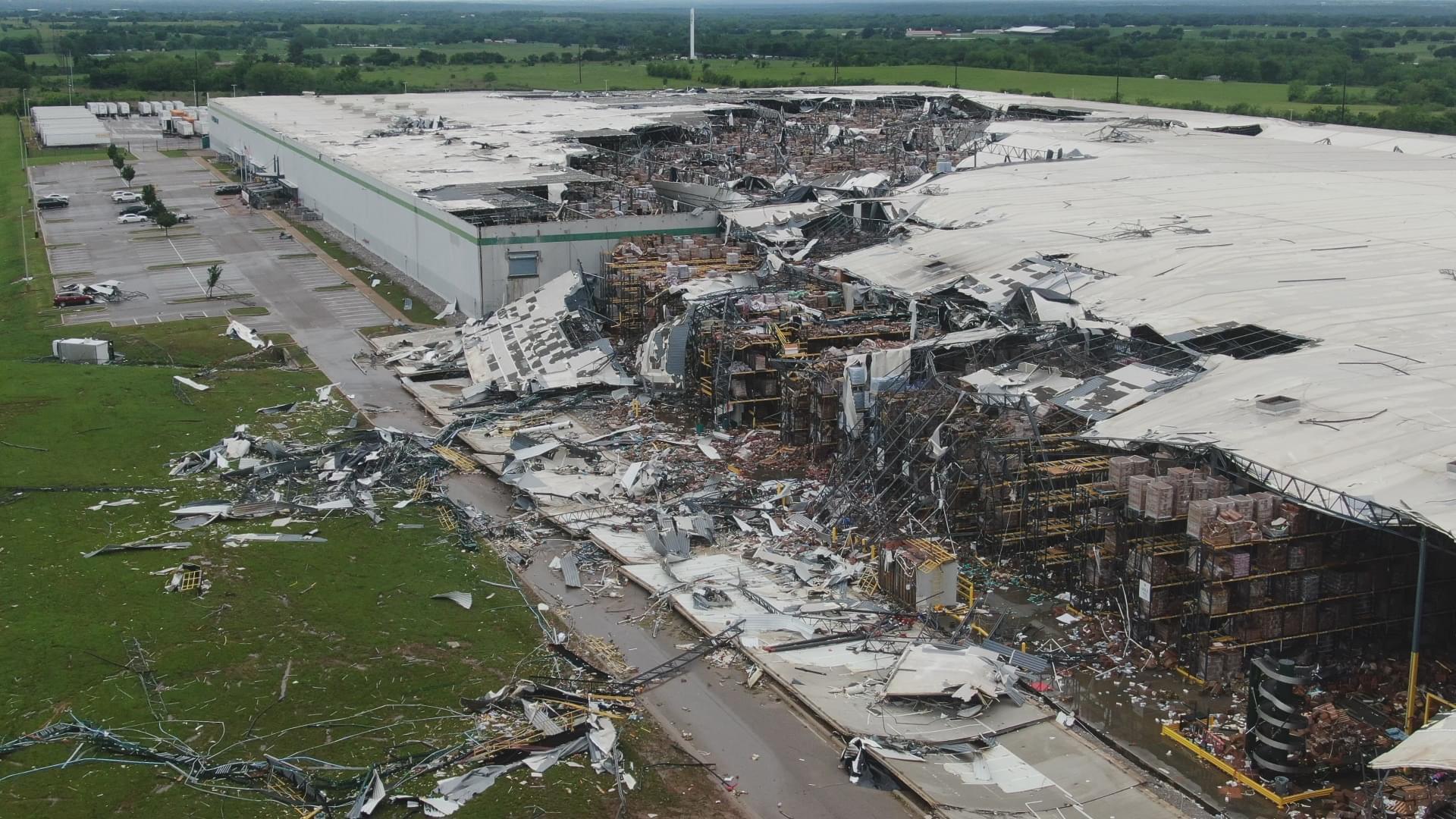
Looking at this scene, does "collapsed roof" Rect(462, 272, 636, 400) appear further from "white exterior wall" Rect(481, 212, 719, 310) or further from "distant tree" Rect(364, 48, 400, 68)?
"distant tree" Rect(364, 48, 400, 68)

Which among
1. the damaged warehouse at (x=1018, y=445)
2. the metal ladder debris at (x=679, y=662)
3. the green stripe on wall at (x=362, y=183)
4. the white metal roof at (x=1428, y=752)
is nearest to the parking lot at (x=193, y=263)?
the green stripe on wall at (x=362, y=183)

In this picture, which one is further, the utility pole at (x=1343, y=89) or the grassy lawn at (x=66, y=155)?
the grassy lawn at (x=66, y=155)

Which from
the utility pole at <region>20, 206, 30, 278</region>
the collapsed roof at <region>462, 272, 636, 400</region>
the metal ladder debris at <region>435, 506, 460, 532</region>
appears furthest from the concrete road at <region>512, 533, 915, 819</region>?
the utility pole at <region>20, 206, 30, 278</region>

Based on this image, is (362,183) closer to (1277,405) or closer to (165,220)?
(165,220)

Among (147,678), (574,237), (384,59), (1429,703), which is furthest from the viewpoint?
(384,59)

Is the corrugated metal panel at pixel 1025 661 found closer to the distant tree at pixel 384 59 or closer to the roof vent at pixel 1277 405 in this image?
the roof vent at pixel 1277 405

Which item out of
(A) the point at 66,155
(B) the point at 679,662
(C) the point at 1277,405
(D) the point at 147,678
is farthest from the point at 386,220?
(A) the point at 66,155
